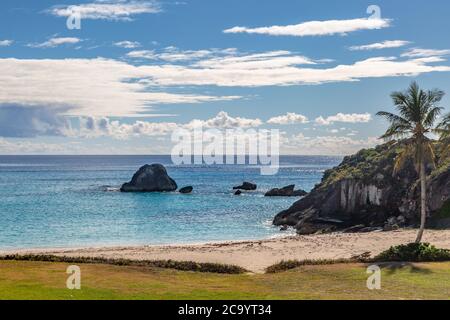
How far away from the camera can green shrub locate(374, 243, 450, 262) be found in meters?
33.7

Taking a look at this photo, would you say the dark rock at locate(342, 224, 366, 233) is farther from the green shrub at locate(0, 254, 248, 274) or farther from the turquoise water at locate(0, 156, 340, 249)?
the green shrub at locate(0, 254, 248, 274)

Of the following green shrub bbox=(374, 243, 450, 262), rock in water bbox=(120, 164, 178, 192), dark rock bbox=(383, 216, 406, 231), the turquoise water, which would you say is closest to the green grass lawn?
green shrub bbox=(374, 243, 450, 262)

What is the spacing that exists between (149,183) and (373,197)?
8093 cm

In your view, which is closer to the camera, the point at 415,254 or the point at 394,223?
the point at 415,254

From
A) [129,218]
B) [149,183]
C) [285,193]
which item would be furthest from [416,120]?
[149,183]

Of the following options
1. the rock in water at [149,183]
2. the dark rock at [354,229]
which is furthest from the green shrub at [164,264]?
the rock in water at [149,183]

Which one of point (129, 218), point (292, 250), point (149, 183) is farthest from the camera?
point (149, 183)

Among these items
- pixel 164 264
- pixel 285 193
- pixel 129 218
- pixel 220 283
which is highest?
pixel 220 283

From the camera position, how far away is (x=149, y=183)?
136 meters

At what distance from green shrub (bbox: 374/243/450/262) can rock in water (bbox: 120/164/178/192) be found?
10500 cm

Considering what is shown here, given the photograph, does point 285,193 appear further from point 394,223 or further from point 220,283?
point 220,283

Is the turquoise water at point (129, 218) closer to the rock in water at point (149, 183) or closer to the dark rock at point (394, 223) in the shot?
the rock in water at point (149, 183)
